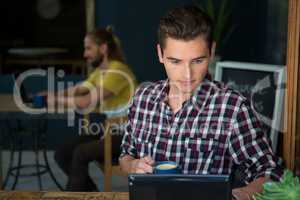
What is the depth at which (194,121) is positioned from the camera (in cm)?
174

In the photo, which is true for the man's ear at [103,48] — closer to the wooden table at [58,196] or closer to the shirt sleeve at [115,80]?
the shirt sleeve at [115,80]

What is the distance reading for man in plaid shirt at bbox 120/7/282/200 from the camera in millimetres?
1617

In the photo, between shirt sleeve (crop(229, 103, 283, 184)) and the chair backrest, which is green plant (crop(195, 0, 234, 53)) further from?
shirt sleeve (crop(229, 103, 283, 184))

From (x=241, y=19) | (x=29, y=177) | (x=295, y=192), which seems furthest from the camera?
(x=241, y=19)

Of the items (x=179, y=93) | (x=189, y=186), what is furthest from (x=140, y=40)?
(x=189, y=186)

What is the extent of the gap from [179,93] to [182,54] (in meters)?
0.23

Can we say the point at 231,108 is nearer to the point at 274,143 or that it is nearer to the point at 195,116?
the point at 195,116

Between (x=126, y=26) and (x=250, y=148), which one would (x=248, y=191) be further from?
(x=126, y=26)

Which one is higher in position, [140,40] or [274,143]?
[140,40]

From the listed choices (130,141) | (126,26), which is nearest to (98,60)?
(126,26)

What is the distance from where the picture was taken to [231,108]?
5.61 feet

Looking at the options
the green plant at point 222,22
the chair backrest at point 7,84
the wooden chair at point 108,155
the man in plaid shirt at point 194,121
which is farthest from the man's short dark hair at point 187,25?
the chair backrest at point 7,84

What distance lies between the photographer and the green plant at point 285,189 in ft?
3.50

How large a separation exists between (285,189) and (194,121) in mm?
691
